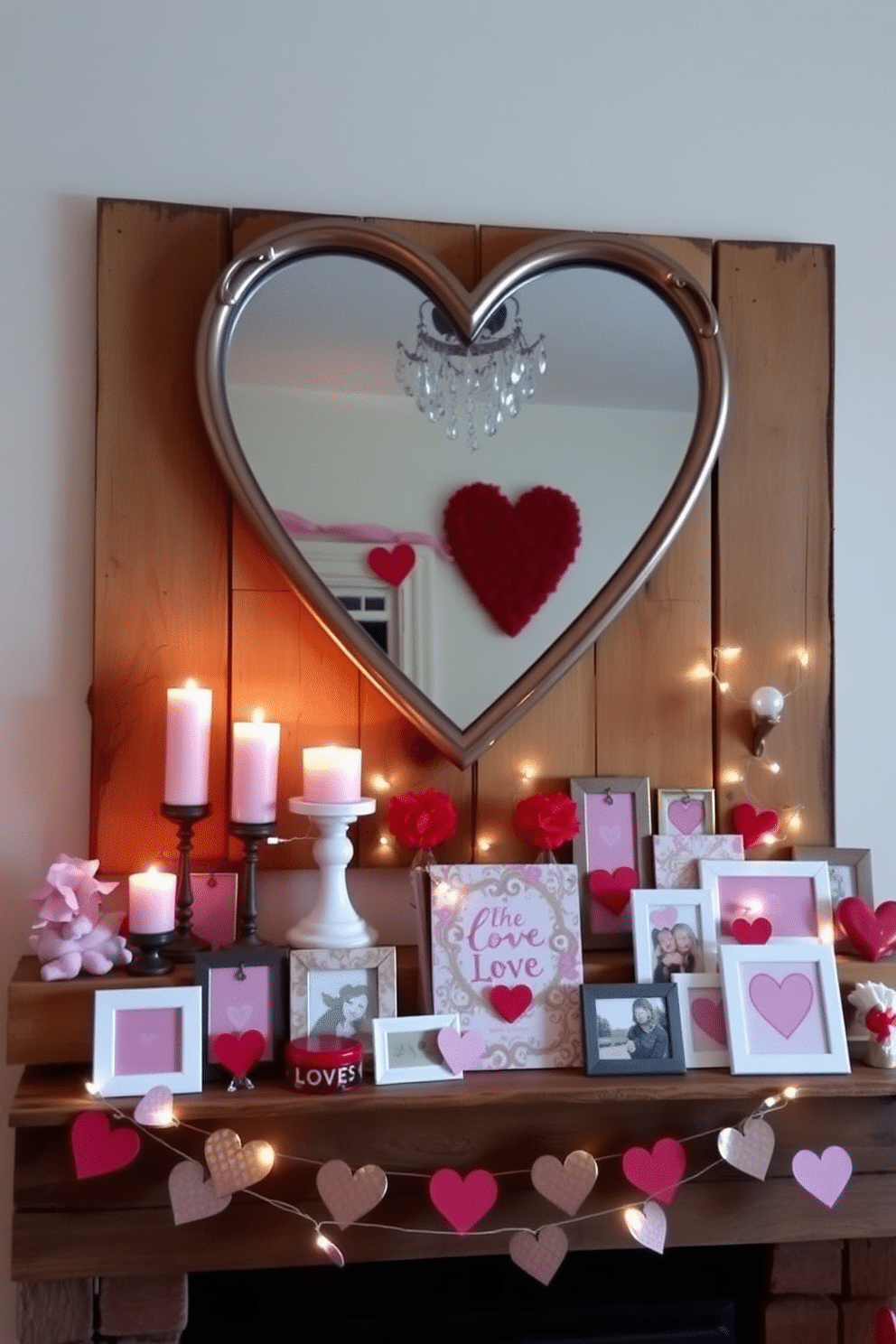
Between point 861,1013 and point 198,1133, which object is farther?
point 861,1013

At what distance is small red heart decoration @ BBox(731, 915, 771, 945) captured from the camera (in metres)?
1.42

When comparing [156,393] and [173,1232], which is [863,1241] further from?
[156,393]

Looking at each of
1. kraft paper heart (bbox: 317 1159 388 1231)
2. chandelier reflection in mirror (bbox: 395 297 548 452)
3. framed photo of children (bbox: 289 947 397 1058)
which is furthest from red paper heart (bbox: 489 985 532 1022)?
chandelier reflection in mirror (bbox: 395 297 548 452)

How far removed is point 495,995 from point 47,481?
0.82m

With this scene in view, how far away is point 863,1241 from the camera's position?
54.7 inches

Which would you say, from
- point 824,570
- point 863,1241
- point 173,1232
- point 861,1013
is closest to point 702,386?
point 824,570

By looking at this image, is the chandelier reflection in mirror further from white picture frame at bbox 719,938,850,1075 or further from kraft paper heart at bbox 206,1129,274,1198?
kraft paper heart at bbox 206,1129,274,1198

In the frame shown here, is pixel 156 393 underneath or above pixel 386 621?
above

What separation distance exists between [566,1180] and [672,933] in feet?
1.03

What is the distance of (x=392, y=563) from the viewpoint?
1450 millimetres

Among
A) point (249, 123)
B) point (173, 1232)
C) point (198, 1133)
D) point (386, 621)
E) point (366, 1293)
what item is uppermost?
point (249, 123)

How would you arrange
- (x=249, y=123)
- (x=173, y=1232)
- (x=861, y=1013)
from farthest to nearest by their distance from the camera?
1. (x=249, y=123)
2. (x=861, y=1013)
3. (x=173, y=1232)

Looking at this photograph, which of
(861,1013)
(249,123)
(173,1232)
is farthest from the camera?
(249,123)

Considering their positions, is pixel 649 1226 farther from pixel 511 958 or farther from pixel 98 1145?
pixel 98 1145
